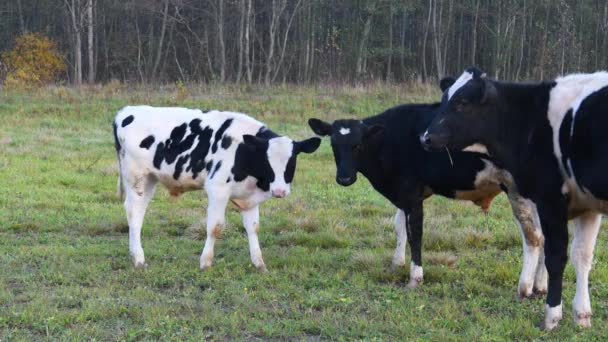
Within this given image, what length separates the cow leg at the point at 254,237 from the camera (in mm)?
8008

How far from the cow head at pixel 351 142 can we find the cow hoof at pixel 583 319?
2.53m

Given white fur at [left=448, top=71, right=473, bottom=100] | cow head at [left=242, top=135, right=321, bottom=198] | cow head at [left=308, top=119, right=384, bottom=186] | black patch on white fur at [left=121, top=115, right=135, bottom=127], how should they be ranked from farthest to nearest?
black patch on white fur at [left=121, top=115, right=135, bottom=127]
cow head at [left=242, top=135, right=321, bottom=198]
cow head at [left=308, top=119, right=384, bottom=186]
white fur at [left=448, top=71, right=473, bottom=100]

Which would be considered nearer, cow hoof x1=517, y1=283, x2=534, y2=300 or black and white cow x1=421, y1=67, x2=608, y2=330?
black and white cow x1=421, y1=67, x2=608, y2=330

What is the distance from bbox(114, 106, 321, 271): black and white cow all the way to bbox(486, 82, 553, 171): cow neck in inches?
95.8

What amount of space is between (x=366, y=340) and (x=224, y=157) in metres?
3.20

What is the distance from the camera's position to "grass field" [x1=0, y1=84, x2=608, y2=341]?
601cm

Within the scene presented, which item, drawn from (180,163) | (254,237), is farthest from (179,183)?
(254,237)

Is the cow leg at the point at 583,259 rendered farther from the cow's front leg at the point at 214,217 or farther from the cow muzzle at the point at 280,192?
the cow's front leg at the point at 214,217

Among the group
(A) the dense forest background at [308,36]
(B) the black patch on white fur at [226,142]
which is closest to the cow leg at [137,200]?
(B) the black patch on white fur at [226,142]

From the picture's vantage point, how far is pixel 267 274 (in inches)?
303

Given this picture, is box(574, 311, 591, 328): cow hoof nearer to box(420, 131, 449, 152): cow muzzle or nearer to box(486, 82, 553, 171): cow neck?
box(486, 82, 553, 171): cow neck

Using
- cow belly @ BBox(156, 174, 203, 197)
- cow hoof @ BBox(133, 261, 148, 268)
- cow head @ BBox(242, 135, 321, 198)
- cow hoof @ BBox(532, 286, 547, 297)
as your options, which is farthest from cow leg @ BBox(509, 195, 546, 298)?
cow hoof @ BBox(133, 261, 148, 268)

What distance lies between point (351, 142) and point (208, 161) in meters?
1.66

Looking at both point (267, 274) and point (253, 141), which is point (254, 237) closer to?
point (267, 274)
